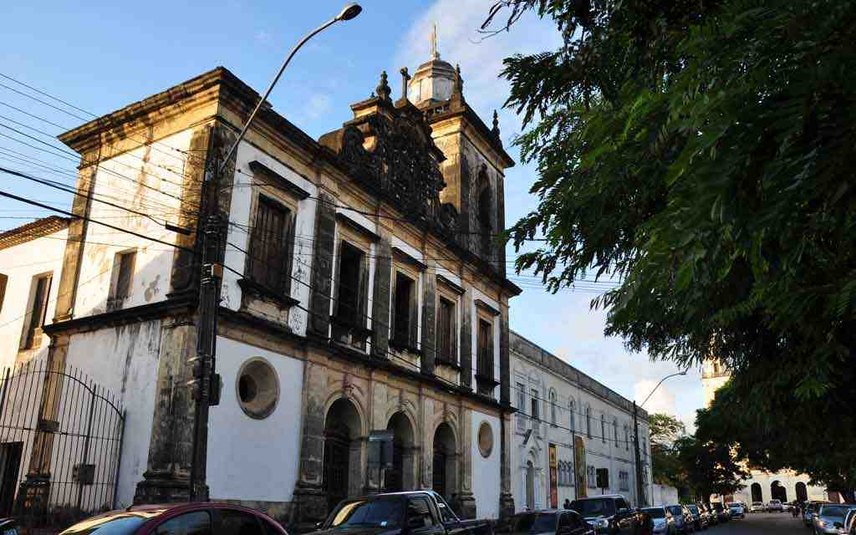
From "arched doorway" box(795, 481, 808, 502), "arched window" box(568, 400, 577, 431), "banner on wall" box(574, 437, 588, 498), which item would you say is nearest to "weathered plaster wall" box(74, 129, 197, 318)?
"arched window" box(568, 400, 577, 431)

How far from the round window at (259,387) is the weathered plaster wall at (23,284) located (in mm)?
6505

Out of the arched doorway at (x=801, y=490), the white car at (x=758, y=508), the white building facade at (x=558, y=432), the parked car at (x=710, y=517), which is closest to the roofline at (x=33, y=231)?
the white building facade at (x=558, y=432)

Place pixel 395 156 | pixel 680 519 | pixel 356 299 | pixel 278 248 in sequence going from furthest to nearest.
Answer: pixel 680 519 → pixel 395 156 → pixel 356 299 → pixel 278 248

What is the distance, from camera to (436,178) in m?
26.7

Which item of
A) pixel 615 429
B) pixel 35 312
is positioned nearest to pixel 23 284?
pixel 35 312

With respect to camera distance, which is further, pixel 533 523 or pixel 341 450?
pixel 341 450

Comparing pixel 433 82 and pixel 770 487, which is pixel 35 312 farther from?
pixel 770 487

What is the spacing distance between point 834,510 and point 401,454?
62.4ft

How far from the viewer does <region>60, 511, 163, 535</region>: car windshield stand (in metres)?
6.70

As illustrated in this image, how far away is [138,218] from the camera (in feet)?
58.4

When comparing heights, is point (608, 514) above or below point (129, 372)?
below

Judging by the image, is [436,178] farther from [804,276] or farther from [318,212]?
[804,276]

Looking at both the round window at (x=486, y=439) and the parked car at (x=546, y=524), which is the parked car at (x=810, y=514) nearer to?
the round window at (x=486, y=439)

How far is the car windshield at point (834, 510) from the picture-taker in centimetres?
2844
